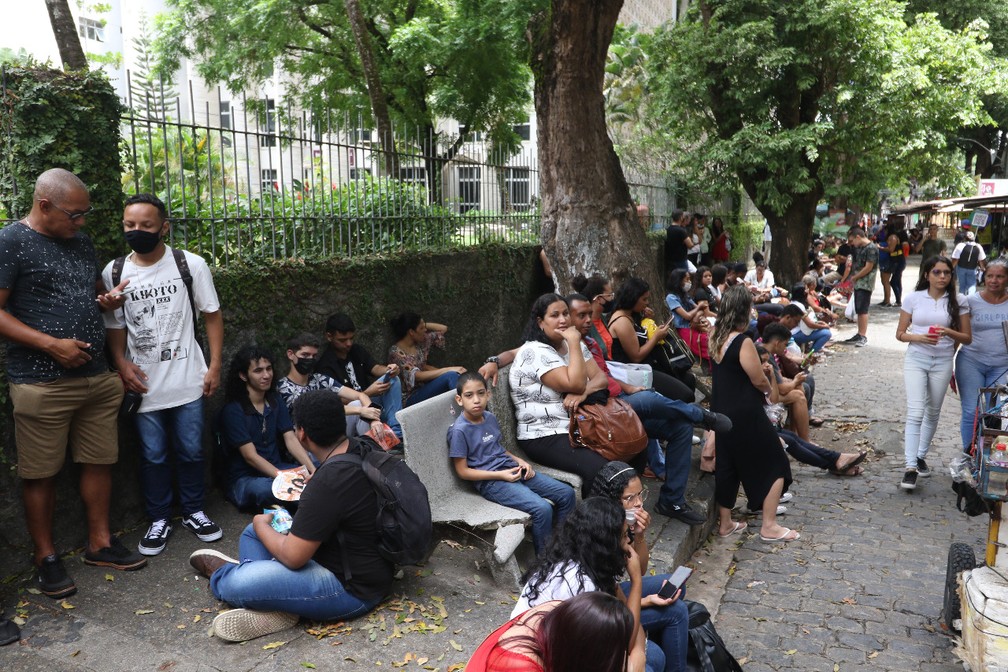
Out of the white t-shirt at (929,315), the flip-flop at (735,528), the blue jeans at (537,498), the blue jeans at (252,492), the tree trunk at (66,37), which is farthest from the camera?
the tree trunk at (66,37)

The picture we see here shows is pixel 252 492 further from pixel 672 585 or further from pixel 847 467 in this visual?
pixel 847 467

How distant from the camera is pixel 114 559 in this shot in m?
4.29

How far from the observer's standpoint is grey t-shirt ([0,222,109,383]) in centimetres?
385

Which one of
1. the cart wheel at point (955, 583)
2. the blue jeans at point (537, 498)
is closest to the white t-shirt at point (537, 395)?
the blue jeans at point (537, 498)

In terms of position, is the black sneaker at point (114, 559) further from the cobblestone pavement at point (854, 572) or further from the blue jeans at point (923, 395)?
the blue jeans at point (923, 395)

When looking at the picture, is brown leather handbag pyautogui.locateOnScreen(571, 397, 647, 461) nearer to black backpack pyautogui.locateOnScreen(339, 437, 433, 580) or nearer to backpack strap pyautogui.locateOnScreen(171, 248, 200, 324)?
black backpack pyautogui.locateOnScreen(339, 437, 433, 580)

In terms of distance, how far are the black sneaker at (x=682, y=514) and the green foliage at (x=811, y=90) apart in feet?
30.8

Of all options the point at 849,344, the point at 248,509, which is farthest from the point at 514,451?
the point at 849,344

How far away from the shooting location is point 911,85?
13.9 m

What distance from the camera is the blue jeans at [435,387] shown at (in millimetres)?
6918

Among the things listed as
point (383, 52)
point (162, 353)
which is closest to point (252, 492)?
point (162, 353)

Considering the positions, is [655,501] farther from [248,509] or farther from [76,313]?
[76,313]

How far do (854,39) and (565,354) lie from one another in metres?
10.9

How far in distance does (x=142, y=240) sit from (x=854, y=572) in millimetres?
4724
